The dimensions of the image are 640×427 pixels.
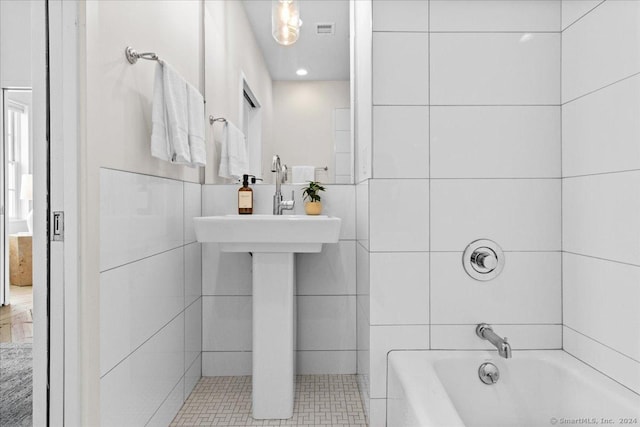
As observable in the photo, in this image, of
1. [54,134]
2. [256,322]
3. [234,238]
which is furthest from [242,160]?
[54,134]

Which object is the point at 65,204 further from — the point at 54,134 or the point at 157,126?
the point at 157,126

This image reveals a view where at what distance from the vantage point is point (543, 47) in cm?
167

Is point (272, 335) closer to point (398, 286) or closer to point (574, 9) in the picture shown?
point (398, 286)

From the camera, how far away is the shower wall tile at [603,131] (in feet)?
4.16

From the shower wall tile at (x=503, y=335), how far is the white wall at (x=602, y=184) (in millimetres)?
53

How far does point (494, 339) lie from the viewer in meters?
1.53

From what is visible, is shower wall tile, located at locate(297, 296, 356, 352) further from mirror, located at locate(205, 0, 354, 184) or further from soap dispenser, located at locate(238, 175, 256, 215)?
mirror, located at locate(205, 0, 354, 184)

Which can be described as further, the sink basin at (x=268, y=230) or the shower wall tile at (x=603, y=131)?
the sink basin at (x=268, y=230)

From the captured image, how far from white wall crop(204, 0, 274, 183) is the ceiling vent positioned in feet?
1.14

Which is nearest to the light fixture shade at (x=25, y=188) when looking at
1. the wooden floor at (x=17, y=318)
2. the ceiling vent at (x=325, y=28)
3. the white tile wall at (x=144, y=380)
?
the wooden floor at (x=17, y=318)

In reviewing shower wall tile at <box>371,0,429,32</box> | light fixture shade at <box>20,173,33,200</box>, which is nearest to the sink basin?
shower wall tile at <box>371,0,429,32</box>

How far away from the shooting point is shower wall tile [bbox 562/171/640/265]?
1.27m

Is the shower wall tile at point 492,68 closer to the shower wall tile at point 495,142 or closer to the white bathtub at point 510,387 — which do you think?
the shower wall tile at point 495,142

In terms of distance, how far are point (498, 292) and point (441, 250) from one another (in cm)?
28
